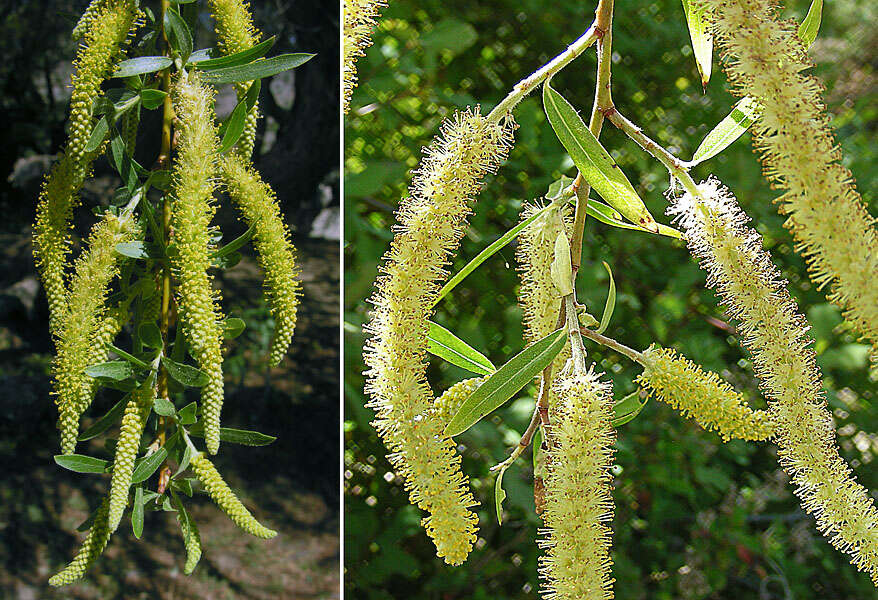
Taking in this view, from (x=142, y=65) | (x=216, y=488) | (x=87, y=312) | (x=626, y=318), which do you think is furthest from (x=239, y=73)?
(x=626, y=318)

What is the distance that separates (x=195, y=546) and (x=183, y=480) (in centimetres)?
11

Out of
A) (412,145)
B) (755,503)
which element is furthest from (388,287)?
(755,503)

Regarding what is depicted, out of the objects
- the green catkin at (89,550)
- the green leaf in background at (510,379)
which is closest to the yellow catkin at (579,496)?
the green leaf in background at (510,379)

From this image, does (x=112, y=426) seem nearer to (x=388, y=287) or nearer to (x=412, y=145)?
(x=388, y=287)

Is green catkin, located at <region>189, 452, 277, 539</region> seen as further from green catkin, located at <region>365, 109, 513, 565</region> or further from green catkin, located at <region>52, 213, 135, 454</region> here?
green catkin, located at <region>365, 109, 513, 565</region>

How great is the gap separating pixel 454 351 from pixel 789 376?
0.16 metres

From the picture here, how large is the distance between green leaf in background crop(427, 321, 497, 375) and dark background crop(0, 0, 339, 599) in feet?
0.88

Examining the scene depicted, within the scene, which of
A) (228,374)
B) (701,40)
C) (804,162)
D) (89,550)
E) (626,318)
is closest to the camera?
(804,162)

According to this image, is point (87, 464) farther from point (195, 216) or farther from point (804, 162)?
point (804, 162)

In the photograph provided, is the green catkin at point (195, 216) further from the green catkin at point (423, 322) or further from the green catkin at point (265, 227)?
the green catkin at point (423, 322)

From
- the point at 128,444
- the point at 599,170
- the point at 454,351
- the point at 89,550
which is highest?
the point at 599,170

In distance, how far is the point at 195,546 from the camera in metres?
0.61

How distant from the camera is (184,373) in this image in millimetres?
472

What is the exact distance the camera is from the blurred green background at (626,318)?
898 mm
